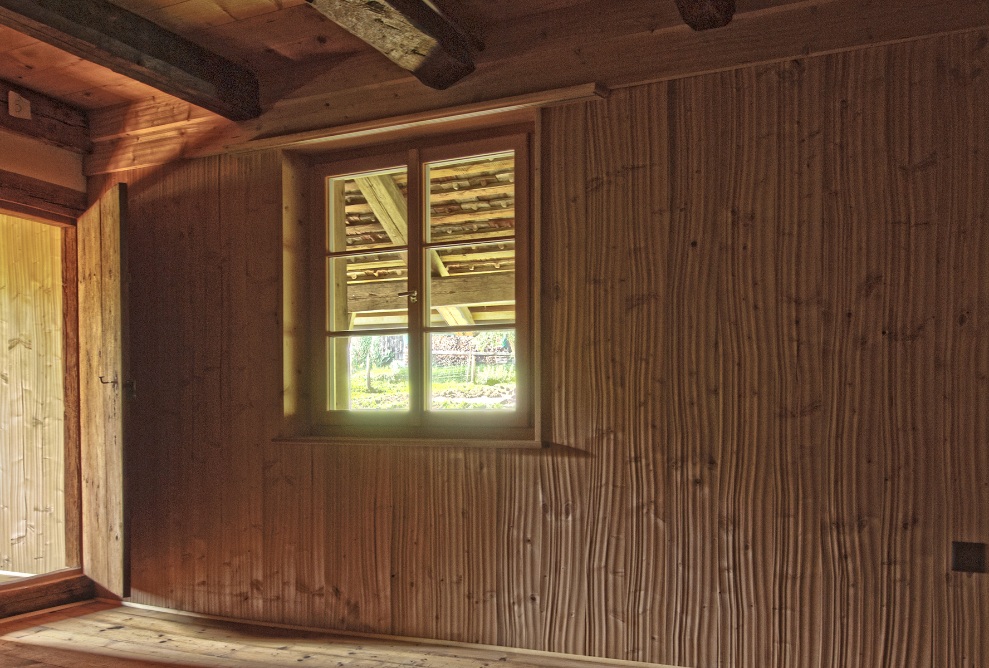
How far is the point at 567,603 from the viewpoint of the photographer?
3.00m

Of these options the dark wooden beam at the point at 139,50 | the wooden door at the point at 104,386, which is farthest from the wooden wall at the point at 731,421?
the dark wooden beam at the point at 139,50

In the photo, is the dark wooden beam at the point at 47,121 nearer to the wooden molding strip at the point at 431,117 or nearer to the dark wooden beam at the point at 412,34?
the wooden molding strip at the point at 431,117

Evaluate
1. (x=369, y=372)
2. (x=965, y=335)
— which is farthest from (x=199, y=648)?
(x=965, y=335)

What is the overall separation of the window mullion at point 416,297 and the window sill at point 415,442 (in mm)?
151

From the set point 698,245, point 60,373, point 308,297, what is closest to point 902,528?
point 698,245

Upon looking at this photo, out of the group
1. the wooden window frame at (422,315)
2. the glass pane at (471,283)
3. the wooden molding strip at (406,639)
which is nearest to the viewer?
the wooden molding strip at (406,639)

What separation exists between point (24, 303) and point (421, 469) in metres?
3.20

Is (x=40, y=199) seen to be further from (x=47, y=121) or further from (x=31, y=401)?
(x=31, y=401)

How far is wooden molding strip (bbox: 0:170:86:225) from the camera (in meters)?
3.79

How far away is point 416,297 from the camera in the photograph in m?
3.43

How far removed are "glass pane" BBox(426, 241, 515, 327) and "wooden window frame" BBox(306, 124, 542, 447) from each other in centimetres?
74

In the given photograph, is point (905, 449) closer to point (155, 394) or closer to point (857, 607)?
point (857, 607)

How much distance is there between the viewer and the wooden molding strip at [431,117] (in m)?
3.02

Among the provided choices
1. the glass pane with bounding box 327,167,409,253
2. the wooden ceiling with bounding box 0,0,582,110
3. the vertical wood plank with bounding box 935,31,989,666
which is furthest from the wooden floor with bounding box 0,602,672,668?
the wooden ceiling with bounding box 0,0,582,110
